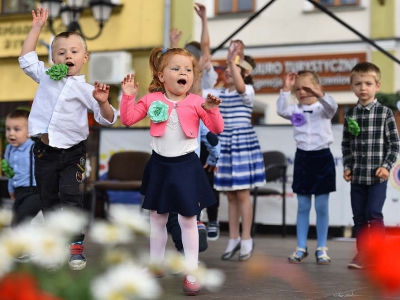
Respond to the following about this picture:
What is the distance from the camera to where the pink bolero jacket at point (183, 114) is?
15.0 ft

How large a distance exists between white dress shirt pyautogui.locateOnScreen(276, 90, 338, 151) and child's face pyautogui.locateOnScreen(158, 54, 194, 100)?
6.95ft

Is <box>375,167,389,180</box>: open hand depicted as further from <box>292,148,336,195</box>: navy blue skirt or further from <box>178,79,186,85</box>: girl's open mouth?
<box>178,79,186,85</box>: girl's open mouth

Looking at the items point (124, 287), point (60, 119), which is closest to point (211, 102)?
point (60, 119)

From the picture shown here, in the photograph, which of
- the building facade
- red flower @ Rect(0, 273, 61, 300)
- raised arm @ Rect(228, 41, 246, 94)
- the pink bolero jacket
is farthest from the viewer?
the building facade

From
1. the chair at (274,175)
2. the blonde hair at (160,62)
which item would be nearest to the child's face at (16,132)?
the blonde hair at (160,62)

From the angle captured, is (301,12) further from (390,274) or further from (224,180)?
(390,274)

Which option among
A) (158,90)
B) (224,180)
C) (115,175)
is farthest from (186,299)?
(115,175)

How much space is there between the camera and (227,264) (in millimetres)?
6316

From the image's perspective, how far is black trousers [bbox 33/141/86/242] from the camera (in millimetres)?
5102

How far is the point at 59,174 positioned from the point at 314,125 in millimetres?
2399

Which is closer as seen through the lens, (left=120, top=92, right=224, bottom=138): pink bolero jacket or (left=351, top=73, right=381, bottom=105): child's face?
(left=120, top=92, right=224, bottom=138): pink bolero jacket

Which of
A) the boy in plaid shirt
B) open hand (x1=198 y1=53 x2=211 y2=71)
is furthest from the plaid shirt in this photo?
open hand (x1=198 y1=53 x2=211 y2=71)

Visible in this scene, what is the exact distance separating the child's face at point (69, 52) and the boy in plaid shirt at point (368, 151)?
7.50 feet

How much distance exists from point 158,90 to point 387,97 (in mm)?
5113
